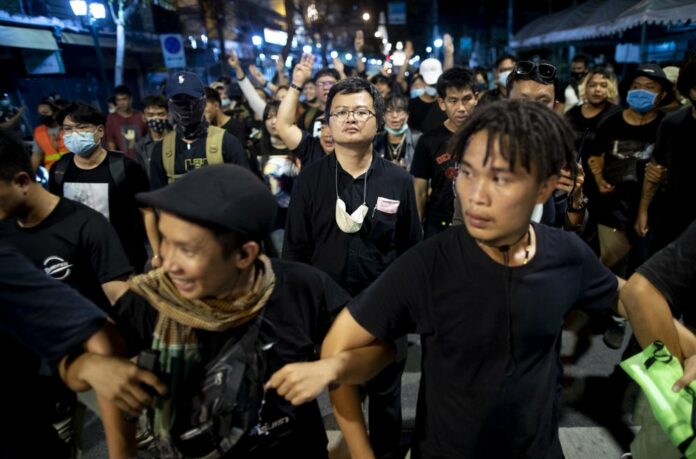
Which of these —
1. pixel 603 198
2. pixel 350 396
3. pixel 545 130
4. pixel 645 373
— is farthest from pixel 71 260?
pixel 603 198

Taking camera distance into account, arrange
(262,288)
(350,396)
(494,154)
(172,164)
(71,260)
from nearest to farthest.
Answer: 1. (494,154)
2. (262,288)
3. (350,396)
4. (71,260)
5. (172,164)

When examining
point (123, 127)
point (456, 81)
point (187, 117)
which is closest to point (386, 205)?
point (456, 81)

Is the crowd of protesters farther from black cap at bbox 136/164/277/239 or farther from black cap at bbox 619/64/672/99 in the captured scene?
black cap at bbox 619/64/672/99

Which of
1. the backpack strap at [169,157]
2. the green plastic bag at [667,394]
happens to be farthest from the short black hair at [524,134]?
the backpack strap at [169,157]

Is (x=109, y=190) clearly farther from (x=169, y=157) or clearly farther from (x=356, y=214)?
(x=356, y=214)

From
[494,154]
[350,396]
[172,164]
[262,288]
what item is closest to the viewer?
[494,154]

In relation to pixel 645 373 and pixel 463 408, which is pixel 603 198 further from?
pixel 463 408

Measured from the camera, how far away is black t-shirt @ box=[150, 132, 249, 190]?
4.05 metres

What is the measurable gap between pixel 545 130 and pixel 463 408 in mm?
968

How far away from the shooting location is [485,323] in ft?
4.83

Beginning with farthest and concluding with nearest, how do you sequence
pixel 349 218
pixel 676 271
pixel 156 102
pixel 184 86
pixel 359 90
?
pixel 156 102 < pixel 184 86 < pixel 359 90 < pixel 349 218 < pixel 676 271

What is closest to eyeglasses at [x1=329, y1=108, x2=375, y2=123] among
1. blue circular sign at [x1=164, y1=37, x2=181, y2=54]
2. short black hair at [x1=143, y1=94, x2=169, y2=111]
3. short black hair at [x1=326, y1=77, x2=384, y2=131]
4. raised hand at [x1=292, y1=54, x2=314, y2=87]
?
short black hair at [x1=326, y1=77, x2=384, y2=131]

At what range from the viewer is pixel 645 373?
156cm

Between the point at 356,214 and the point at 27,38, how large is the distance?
1495 cm
